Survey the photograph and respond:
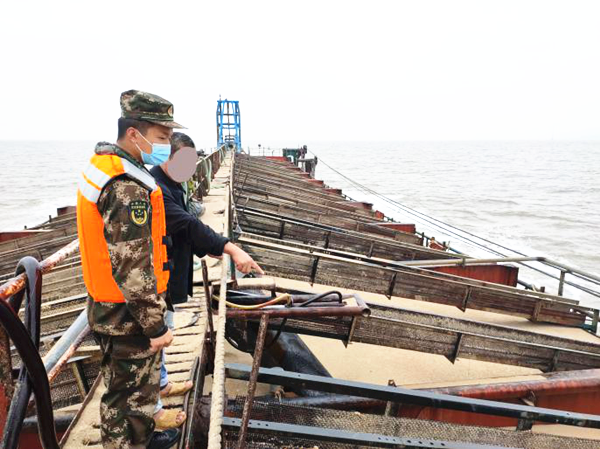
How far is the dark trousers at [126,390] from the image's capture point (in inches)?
77.9

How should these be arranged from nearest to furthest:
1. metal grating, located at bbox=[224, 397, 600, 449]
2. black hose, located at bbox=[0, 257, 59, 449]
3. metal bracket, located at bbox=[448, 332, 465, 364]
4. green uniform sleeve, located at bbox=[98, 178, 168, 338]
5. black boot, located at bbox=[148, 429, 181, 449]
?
black hose, located at bbox=[0, 257, 59, 449], green uniform sleeve, located at bbox=[98, 178, 168, 338], black boot, located at bbox=[148, 429, 181, 449], metal grating, located at bbox=[224, 397, 600, 449], metal bracket, located at bbox=[448, 332, 465, 364]

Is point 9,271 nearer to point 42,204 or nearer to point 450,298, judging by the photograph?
point 450,298

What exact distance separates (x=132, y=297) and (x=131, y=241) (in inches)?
10.6

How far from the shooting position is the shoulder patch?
5.78 feet

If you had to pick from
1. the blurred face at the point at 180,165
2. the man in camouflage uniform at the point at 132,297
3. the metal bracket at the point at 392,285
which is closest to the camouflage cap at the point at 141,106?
the man in camouflage uniform at the point at 132,297

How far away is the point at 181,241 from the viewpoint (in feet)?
9.00

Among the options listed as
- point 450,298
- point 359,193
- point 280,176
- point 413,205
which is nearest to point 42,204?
point 280,176

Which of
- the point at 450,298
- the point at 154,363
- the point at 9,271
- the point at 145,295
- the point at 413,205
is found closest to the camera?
the point at 145,295

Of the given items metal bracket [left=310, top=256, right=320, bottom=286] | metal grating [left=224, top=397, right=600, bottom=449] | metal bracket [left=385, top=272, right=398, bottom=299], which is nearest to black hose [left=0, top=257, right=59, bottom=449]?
metal grating [left=224, top=397, right=600, bottom=449]

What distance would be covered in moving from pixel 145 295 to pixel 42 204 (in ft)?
114

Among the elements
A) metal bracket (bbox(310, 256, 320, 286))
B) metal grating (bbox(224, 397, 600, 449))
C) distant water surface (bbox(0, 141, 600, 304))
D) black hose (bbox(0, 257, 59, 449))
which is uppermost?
black hose (bbox(0, 257, 59, 449))

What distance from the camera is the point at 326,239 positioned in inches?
308

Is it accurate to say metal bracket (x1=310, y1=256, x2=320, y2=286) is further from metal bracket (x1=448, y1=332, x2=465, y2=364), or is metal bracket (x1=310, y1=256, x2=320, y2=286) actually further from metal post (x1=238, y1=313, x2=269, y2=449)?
metal post (x1=238, y1=313, x2=269, y2=449)

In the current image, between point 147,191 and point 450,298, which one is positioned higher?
point 147,191
